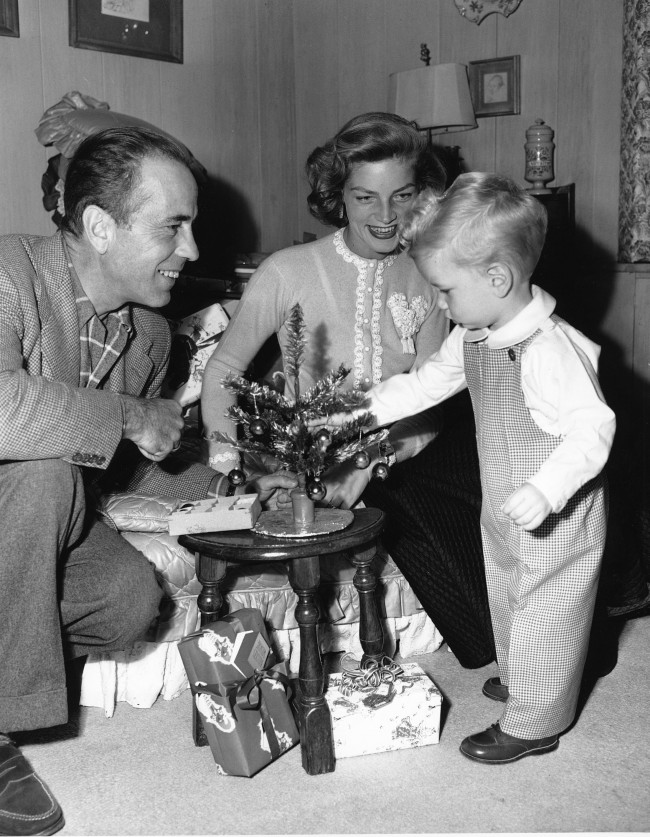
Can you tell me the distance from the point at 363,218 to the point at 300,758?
1.43 meters

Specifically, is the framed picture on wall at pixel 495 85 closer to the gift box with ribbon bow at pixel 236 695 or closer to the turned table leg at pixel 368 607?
the turned table leg at pixel 368 607

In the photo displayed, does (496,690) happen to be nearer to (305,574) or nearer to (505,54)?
(305,574)

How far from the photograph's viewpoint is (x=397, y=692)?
2086 mm

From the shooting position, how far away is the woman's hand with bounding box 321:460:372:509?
7.95 feet

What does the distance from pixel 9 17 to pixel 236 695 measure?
9.39ft

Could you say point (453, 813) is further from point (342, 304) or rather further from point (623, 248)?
point (623, 248)

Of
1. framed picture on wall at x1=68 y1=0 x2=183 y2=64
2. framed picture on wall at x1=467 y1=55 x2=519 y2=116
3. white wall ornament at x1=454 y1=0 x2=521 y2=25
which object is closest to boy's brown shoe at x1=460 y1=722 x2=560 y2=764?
framed picture on wall at x1=68 y1=0 x2=183 y2=64

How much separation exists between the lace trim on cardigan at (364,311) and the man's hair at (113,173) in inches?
25.5

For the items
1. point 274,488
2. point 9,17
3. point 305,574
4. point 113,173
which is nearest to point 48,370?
point 113,173

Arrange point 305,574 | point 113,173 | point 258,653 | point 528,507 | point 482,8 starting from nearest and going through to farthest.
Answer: point 528,507 → point 305,574 → point 258,653 → point 113,173 → point 482,8

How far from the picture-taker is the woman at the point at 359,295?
2.52 metres

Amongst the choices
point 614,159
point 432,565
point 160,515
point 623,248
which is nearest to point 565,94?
point 614,159

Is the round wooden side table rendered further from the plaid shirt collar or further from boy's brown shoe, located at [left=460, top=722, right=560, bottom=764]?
the plaid shirt collar

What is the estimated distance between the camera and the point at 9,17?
3531 mm
